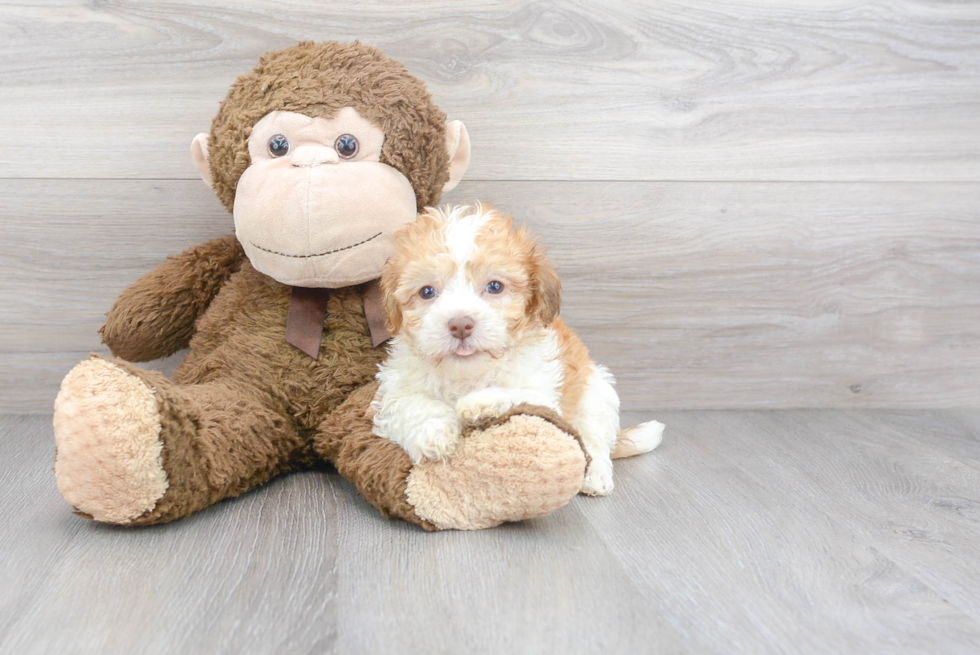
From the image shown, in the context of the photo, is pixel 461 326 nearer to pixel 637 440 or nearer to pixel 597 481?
pixel 597 481

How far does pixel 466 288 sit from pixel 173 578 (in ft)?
1.53

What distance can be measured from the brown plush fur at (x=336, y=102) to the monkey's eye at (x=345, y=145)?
0.04 m

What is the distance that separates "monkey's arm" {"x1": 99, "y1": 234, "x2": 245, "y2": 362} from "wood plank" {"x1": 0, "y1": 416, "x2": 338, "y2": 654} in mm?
257

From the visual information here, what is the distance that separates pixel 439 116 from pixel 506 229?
0.30 m

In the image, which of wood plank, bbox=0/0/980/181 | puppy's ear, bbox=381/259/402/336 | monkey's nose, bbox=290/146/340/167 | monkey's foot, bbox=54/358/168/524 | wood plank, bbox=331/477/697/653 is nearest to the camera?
wood plank, bbox=331/477/697/653

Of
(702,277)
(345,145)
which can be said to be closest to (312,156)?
(345,145)

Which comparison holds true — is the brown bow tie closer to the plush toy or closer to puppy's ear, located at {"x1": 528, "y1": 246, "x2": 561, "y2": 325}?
the plush toy

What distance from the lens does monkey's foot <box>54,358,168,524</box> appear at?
3.00 feet

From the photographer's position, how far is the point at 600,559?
0.93m

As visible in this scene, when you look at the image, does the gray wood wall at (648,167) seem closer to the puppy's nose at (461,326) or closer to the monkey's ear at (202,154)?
the monkey's ear at (202,154)

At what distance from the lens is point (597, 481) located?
1.16 metres

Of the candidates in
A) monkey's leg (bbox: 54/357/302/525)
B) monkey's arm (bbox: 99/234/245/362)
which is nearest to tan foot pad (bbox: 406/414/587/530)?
monkey's leg (bbox: 54/357/302/525)

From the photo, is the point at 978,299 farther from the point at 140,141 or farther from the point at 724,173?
the point at 140,141

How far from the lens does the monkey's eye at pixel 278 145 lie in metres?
1.15
